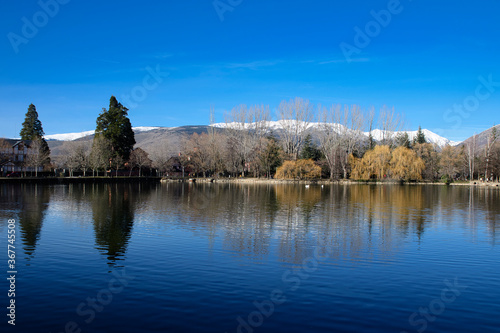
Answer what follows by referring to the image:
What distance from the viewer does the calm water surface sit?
26.1 ft

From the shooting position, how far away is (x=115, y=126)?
79125 millimetres

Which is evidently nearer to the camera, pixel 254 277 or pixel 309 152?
pixel 254 277

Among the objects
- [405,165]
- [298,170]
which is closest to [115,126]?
[298,170]

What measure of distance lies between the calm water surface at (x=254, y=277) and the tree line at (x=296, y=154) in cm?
5448

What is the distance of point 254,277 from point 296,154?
72.5 meters

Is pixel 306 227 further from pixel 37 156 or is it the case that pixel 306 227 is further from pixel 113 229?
pixel 37 156

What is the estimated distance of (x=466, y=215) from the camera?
83.5 feet

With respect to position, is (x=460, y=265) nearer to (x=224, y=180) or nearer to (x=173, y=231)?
(x=173, y=231)

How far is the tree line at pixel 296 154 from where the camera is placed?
243 ft

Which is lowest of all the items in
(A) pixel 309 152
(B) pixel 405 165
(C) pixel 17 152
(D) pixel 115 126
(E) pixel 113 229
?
(E) pixel 113 229

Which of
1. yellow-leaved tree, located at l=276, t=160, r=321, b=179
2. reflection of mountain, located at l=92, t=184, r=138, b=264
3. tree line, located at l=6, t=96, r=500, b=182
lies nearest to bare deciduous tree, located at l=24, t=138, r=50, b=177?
tree line, located at l=6, t=96, r=500, b=182

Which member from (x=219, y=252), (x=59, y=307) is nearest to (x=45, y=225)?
(x=219, y=252)

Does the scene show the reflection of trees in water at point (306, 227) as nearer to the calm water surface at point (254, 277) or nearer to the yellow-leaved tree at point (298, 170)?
the calm water surface at point (254, 277)

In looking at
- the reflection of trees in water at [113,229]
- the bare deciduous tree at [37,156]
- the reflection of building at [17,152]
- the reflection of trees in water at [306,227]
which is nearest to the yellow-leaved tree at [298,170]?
the bare deciduous tree at [37,156]
